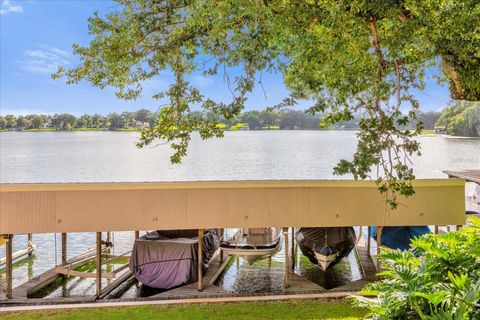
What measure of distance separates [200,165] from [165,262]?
1805 cm

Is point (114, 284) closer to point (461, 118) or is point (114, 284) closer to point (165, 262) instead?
point (165, 262)

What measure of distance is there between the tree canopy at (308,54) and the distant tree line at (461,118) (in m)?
10.4

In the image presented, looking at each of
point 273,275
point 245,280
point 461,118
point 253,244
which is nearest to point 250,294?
point 253,244

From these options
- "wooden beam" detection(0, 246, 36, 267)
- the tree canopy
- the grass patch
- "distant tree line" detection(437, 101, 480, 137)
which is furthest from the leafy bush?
"wooden beam" detection(0, 246, 36, 267)

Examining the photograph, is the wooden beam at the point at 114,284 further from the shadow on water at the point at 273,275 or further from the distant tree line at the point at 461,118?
the distant tree line at the point at 461,118

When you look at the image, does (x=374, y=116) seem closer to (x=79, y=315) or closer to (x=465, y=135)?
(x=79, y=315)

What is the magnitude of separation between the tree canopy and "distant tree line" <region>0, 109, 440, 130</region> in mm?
536

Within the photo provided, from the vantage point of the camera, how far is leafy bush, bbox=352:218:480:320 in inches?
122

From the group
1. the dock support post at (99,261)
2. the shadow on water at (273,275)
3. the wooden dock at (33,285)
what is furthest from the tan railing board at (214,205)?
the shadow on water at (273,275)

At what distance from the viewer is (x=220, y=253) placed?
13555mm

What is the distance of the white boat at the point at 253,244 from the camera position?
1198 centimetres

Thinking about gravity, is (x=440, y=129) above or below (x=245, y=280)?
above

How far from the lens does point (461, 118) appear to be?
16.6 metres

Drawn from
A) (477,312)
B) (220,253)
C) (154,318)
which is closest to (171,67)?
(154,318)
